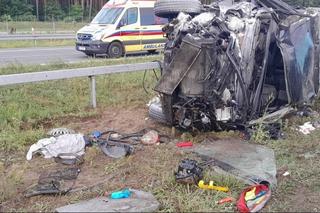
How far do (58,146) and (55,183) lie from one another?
96 cm

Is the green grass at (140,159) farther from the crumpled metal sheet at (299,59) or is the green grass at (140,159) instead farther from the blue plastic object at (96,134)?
the blue plastic object at (96,134)

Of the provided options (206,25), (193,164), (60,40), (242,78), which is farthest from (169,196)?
(60,40)

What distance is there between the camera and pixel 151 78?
1002 cm

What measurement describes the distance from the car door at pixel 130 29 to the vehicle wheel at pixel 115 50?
0.84 feet

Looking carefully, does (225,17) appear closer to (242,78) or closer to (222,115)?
(242,78)

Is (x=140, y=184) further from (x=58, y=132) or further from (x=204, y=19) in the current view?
(x=204, y=19)

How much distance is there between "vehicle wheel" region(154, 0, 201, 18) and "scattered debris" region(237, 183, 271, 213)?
3.48 m

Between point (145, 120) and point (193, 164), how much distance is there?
244cm

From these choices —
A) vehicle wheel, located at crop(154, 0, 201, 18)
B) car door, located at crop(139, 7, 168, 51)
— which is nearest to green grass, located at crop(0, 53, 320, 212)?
vehicle wheel, located at crop(154, 0, 201, 18)

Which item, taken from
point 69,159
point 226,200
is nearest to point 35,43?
point 69,159

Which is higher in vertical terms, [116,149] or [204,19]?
[204,19]

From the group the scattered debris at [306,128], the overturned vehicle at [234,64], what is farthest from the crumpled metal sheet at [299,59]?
the scattered debris at [306,128]

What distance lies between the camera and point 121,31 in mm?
17375

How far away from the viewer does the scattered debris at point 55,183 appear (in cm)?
395
